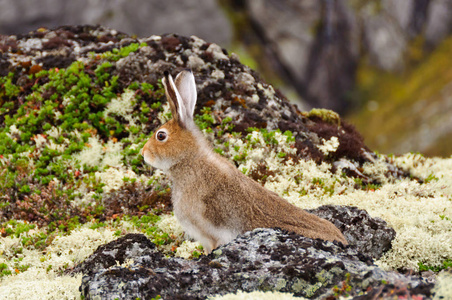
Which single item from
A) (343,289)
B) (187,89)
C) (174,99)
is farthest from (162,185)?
(343,289)

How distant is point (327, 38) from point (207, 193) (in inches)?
1862


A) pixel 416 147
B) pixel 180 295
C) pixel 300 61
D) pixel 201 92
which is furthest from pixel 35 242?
pixel 300 61

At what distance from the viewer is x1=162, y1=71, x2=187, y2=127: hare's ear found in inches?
287

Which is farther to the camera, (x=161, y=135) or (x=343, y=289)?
(x=161, y=135)

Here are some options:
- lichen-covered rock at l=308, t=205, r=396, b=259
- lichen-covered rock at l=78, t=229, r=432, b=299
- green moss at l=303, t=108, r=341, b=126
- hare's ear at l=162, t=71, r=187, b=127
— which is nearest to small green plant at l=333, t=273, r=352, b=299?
lichen-covered rock at l=78, t=229, r=432, b=299

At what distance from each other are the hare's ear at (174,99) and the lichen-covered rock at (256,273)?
2.33 meters

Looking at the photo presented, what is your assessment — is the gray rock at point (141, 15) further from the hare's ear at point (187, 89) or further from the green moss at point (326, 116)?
the hare's ear at point (187, 89)

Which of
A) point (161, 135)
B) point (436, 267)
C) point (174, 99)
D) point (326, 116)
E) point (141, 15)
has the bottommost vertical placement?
point (436, 267)

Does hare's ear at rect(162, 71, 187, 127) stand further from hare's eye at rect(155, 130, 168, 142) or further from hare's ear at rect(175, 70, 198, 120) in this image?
hare's eye at rect(155, 130, 168, 142)

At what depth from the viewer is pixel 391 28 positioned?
52.3m

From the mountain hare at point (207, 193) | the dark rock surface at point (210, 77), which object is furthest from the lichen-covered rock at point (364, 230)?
the dark rock surface at point (210, 77)

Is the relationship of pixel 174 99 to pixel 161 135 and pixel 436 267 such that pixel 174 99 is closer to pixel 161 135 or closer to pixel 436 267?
pixel 161 135

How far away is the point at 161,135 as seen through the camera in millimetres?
7797

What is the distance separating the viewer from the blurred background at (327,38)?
45.9 m
